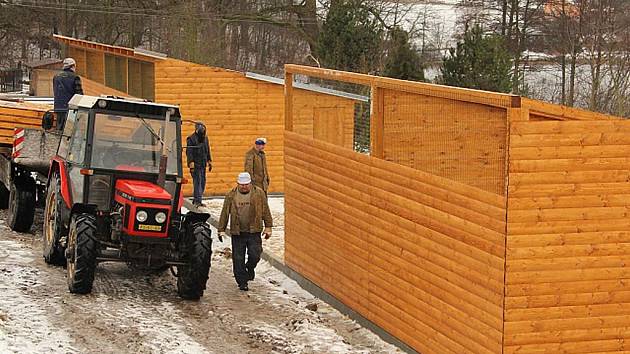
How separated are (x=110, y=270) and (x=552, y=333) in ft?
22.5

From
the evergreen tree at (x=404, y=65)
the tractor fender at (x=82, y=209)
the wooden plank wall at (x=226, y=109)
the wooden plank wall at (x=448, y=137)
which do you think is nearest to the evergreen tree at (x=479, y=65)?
the evergreen tree at (x=404, y=65)

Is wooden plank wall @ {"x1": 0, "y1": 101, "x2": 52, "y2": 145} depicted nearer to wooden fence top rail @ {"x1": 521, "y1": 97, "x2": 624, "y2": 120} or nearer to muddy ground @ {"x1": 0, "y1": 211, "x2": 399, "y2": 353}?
muddy ground @ {"x1": 0, "y1": 211, "x2": 399, "y2": 353}

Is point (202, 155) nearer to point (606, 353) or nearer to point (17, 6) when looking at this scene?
point (606, 353)

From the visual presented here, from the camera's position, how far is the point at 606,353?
28.5ft

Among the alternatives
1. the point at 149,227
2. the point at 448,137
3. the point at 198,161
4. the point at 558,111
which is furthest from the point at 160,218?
the point at 198,161

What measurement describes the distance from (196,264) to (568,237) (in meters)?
5.03

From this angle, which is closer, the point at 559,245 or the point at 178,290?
the point at 559,245

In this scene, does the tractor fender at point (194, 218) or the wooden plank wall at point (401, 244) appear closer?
the wooden plank wall at point (401, 244)

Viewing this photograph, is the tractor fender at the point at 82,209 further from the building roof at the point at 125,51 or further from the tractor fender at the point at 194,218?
the building roof at the point at 125,51

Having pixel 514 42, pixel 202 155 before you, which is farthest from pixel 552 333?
pixel 514 42

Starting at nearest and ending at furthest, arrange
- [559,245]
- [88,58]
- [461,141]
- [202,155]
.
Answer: [559,245], [461,141], [202,155], [88,58]

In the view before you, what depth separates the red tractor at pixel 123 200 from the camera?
38.8 feet

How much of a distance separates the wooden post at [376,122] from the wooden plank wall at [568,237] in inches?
125

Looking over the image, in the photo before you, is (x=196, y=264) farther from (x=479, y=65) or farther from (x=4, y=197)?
(x=479, y=65)
